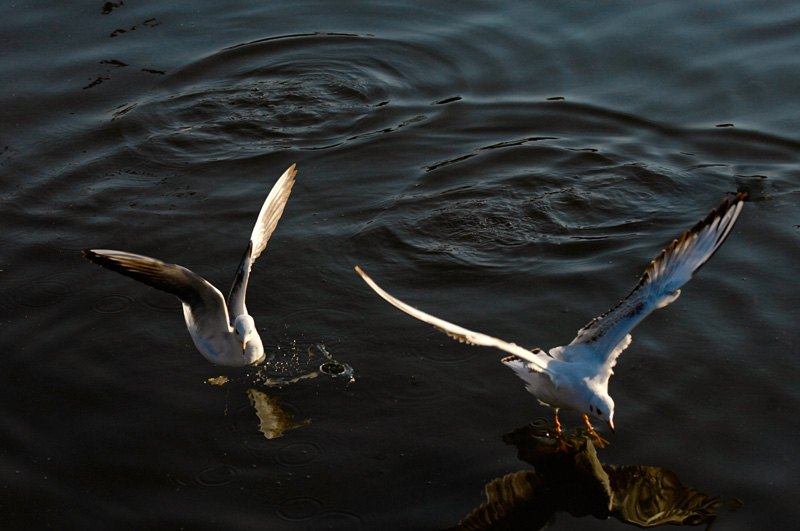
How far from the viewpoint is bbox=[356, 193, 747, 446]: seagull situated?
6.11 m

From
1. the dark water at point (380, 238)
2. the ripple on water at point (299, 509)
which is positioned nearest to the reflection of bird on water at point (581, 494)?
the dark water at point (380, 238)

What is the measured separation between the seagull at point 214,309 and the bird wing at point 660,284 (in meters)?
2.43

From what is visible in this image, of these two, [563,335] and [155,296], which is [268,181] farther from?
[563,335]

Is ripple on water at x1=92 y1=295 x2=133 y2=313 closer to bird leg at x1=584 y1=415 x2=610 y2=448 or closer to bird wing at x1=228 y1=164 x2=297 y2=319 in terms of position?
bird wing at x1=228 y1=164 x2=297 y2=319

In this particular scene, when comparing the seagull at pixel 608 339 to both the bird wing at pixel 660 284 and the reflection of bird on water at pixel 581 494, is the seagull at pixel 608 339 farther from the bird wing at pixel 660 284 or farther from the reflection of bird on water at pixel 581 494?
the reflection of bird on water at pixel 581 494

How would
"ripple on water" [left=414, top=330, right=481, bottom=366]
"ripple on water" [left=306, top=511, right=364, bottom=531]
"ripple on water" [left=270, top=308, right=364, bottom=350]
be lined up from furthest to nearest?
"ripple on water" [left=270, top=308, right=364, bottom=350], "ripple on water" [left=414, top=330, right=481, bottom=366], "ripple on water" [left=306, top=511, right=364, bottom=531]

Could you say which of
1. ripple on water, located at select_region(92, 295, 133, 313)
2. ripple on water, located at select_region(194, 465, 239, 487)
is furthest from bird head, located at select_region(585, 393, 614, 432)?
ripple on water, located at select_region(92, 295, 133, 313)

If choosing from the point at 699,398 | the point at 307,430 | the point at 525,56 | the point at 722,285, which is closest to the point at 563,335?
the point at 699,398

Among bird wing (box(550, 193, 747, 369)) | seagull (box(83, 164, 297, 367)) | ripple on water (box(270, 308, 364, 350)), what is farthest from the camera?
ripple on water (box(270, 308, 364, 350))

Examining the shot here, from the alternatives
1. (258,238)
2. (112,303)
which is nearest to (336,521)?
(258,238)

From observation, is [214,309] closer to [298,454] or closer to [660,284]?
[298,454]

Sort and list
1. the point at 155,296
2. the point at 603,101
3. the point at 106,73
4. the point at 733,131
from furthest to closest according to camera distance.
A: the point at 106,73 → the point at 603,101 → the point at 733,131 → the point at 155,296

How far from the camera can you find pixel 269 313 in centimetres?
770

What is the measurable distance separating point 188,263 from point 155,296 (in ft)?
1.61
